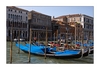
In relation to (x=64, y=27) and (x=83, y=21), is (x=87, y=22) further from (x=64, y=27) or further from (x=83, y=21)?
(x=64, y=27)

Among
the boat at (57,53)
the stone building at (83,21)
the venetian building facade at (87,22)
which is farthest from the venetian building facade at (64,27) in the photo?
the boat at (57,53)

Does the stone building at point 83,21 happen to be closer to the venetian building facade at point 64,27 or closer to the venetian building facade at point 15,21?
the venetian building facade at point 64,27

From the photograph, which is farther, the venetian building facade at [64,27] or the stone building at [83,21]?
the venetian building facade at [64,27]

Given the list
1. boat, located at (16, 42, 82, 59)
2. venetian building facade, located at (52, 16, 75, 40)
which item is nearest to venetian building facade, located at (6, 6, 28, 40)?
boat, located at (16, 42, 82, 59)

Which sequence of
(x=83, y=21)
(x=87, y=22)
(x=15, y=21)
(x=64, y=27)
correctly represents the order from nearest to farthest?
(x=87, y=22) → (x=83, y=21) → (x=64, y=27) → (x=15, y=21)

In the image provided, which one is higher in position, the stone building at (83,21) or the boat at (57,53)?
the stone building at (83,21)

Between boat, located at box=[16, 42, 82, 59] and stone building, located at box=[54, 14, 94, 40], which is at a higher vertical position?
stone building, located at box=[54, 14, 94, 40]

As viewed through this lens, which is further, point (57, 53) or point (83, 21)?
point (83, 21)

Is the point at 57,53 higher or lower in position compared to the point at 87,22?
lower

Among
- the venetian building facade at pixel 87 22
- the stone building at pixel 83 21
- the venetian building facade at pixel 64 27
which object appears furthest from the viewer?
the venetian building facade at pixel 64 27

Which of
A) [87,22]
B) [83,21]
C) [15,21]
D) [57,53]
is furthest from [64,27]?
[57,53]

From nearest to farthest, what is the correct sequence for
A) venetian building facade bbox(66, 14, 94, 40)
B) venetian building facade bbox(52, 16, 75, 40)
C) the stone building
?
venetian building facade bbox(66, 14, 94, 40)
the stone building
venetian building facade bbox(52, 16, 75, 40)

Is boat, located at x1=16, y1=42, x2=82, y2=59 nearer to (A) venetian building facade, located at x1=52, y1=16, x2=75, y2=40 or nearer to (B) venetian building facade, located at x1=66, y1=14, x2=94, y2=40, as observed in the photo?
(B) venetian building facade, located at x1=66, y1=14, x2=94, y2=40
